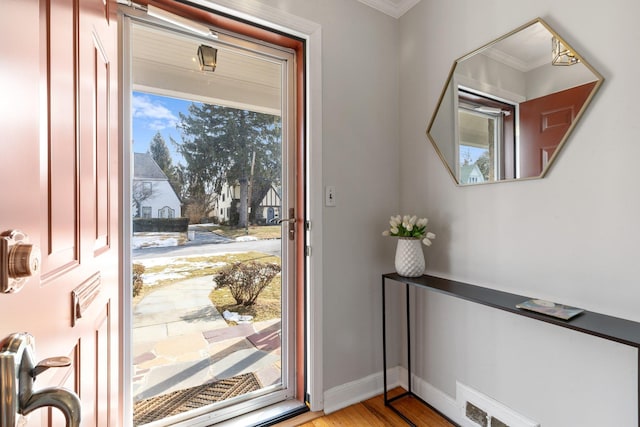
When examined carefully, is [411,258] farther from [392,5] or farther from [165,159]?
[392,5]

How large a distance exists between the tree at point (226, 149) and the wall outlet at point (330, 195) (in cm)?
31

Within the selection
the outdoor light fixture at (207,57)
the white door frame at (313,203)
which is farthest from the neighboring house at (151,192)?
the white door frame at (313,203)

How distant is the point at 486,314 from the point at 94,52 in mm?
1903

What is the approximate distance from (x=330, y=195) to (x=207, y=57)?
1.01 metres

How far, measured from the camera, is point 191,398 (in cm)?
161

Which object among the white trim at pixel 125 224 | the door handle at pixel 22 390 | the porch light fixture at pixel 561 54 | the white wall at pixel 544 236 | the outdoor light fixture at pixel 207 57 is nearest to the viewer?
the door handle at pixel 22 390

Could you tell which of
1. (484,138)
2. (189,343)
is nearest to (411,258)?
(484,138)

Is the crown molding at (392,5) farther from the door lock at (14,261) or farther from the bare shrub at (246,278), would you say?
the door lock at (14,261)

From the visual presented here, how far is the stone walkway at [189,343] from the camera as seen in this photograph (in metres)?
1.50

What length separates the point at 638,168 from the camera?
105 centimetres

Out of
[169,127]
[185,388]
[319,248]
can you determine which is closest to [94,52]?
[169,127]

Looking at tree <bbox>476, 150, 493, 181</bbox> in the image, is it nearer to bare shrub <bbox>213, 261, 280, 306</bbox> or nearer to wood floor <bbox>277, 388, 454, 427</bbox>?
bare shrub <bbox>213, 261, 280, 306</bbox>

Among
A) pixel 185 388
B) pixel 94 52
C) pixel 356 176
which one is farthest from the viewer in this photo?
pixel 356 176

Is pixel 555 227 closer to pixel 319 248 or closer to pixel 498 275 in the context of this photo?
pixel 498 275
